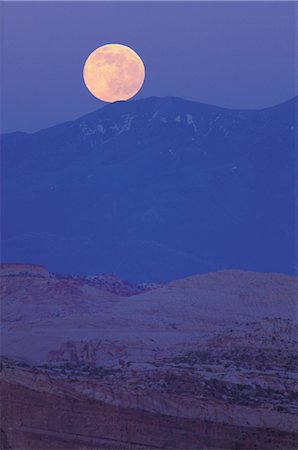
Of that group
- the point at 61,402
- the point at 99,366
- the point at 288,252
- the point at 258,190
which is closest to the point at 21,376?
the point at 61,402

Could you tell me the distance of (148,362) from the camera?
52.6 ft

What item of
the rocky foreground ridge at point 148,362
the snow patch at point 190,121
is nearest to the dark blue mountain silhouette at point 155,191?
the snow patch at point 190,121

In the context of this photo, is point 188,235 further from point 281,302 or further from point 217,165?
point 281,302

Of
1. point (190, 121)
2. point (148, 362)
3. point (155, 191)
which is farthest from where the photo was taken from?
point (190, 121)

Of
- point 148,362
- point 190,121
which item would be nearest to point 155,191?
point 190,121

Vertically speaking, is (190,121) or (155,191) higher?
(190,121)

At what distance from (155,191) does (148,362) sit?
14.8 meters

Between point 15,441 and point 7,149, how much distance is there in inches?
793

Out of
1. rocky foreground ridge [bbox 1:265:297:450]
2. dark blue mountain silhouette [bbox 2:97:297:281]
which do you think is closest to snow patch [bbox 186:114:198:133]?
dark blue mountain silhouette [bbox 2:97:297:281]

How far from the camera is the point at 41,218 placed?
97.1 ft

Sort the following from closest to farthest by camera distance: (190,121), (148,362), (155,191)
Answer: (148,362), (155,191), (190,121)

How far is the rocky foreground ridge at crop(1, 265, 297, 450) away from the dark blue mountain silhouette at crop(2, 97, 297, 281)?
3.92 meters

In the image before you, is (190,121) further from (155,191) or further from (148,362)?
(148,362)

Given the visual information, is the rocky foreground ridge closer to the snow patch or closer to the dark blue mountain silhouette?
the dark blue mountain silhouette
